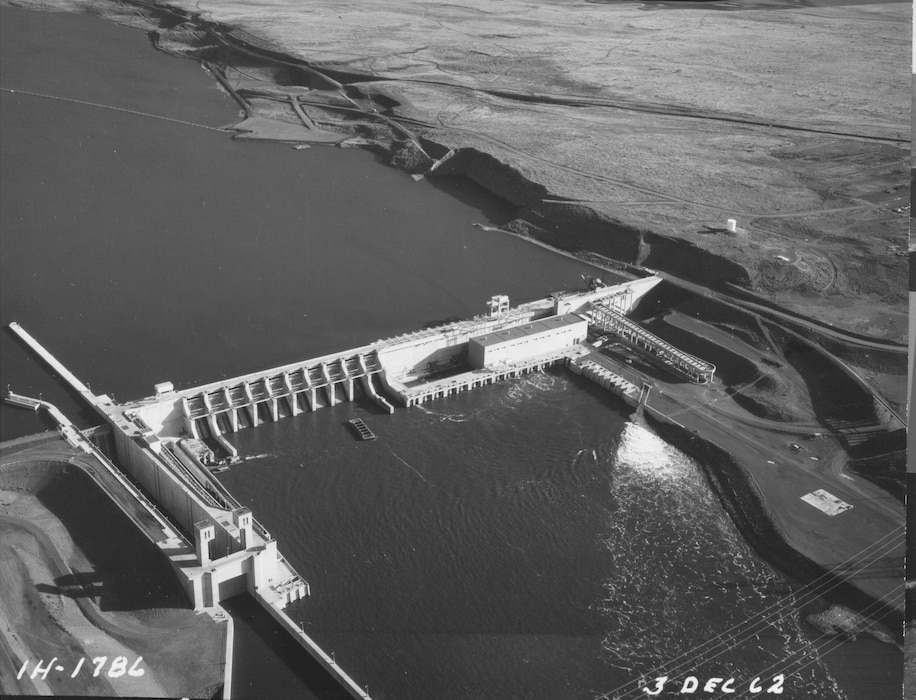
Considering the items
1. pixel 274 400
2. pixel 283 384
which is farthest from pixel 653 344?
pixel 274 400

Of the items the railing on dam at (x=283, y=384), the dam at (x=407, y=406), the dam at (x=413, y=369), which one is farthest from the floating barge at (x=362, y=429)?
the railing on dam at (x=283, y=384)

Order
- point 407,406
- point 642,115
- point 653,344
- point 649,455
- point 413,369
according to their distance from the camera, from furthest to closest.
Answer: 1. point 642,115
2. point 653,344
3. point 413,369
4. point 407,406
5. point 649,455

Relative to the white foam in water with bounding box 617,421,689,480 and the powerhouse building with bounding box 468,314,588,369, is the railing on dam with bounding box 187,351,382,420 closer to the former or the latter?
the powerhouse building with bounding box 468,314,588,369

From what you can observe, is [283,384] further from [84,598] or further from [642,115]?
[642,115]

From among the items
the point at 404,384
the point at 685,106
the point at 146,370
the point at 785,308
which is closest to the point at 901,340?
the point at 785,308

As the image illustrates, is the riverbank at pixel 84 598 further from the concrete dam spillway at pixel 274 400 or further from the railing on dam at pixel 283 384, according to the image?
the railing on dam at pixel 283 384

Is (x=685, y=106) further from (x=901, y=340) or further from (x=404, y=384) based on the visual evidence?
(x=404, y=384)

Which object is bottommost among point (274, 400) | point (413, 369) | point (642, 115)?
point (413, 369)
